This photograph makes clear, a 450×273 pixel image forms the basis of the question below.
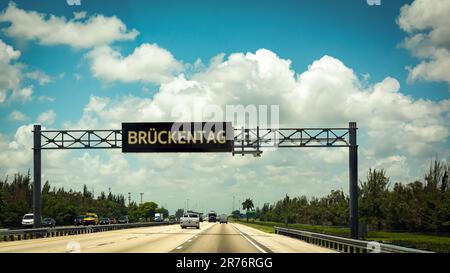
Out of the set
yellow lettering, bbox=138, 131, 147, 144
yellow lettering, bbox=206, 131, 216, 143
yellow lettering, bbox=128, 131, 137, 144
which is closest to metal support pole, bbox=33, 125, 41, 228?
yellow lettering, bbox=128, 131, 137, 144

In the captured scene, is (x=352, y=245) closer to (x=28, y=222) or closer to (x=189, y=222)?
(x=189, y=222)

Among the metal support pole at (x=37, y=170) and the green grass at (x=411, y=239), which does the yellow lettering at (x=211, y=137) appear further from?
the metal support pole at (x=37, y=170)

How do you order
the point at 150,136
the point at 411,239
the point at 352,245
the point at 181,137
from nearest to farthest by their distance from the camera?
1. the point at 352,245
2. the point at 181,137
3. the point at 150,136
4. the point at 411,239

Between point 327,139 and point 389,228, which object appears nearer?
point 327,139

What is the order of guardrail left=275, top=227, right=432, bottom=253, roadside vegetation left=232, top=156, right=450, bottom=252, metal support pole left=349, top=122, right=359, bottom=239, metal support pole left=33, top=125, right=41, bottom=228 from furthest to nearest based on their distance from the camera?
roadside vegetation left=232, top=156, right=450, bottom=252
metal support pole left=33, top=125, right=41, bottom=228
metal support pole left=349, top=122, right=359, bottom=239
guardrail left=275, top=227, right=432, bottom=253

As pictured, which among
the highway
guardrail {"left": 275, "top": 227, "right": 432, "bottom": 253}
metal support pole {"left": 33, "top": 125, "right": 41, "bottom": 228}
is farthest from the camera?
metal support pole {"left": 33, "top": 125, "right": 41, "bottom": 228}

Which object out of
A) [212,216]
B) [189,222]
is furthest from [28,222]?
[212,216]

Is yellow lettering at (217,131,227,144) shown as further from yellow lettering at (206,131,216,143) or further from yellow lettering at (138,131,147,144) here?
yellow lettering at (138,131,147,144)
